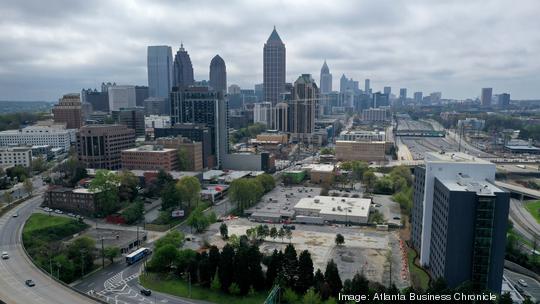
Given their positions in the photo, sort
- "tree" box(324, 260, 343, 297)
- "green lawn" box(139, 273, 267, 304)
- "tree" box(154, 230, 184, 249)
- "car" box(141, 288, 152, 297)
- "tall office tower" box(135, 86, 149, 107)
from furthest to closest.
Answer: "tall office tower" box(135, 86, 149, 107) < "tree" box(154, 230, 184, 249) < "car" box(141, 288, 152, 297) < "green lawn" box(139, 273, 267, 304) < "tree" box(324, 260, 343, 297)

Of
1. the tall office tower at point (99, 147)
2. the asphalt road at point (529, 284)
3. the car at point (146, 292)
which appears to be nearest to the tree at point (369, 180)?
the asphalt road at point (529, 284)

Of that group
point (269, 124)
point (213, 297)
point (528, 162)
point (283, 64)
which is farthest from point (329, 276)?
point (283, 64)

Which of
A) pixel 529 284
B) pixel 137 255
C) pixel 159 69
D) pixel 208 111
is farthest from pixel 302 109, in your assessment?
pixel 159 69

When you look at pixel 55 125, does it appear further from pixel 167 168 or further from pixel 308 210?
pixel 308 210

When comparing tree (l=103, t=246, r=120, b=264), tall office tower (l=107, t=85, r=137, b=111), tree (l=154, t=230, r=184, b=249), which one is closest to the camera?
tree (l=103, t=246, r=120, b=264)

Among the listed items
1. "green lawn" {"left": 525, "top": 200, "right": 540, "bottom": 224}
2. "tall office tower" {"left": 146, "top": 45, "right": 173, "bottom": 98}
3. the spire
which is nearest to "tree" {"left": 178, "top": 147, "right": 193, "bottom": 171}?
"green lawn" {"left": 525, "top": 200, "right": 540, "bottom": 224}

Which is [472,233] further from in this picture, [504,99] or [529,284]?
[504,99]

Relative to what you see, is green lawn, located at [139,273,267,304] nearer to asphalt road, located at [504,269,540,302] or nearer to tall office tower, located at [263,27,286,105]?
asphalt road, located at [504,269,540,302]
